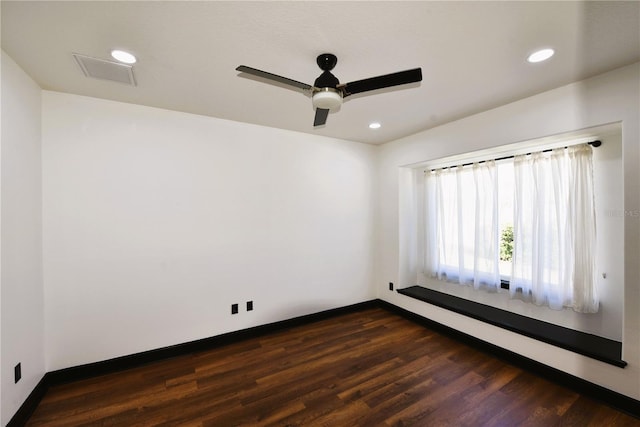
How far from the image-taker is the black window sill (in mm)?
2072

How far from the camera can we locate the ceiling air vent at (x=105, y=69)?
5.87 ft

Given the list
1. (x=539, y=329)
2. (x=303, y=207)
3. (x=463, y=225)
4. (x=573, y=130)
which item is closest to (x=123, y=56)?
(x=303, y=207)

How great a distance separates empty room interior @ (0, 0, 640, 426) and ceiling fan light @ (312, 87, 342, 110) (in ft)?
0.05

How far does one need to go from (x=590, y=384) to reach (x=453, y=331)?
1.15 metres

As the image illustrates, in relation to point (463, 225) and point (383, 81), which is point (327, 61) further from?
point (463, 225)

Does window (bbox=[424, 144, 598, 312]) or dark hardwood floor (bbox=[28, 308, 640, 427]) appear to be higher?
window (bbox=[424, 144, 598, 312])

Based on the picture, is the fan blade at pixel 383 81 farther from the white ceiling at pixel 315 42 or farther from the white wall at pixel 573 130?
the white wall at pixel 573 130

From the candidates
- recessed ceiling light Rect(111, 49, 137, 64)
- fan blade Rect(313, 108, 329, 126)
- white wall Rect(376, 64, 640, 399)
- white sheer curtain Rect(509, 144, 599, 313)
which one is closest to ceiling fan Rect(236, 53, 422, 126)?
fan blade Rect(313, 108, 329, 126)

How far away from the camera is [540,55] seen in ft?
5.80

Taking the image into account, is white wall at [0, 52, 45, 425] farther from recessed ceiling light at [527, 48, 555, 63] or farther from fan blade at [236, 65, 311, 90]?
recessed ceiling light at [527, 48, 555, 63]

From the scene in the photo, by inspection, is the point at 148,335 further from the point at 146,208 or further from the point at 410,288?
the point at 410,288

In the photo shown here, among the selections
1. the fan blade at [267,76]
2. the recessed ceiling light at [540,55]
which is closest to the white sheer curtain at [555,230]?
the recessed ceiling light at [540,55]

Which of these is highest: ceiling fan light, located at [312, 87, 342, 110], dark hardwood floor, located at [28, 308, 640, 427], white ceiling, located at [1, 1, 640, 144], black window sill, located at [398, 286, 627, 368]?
white ceiling, located at [1, 1, 640, 144]

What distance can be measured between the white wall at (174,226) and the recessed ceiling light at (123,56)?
0.82m
